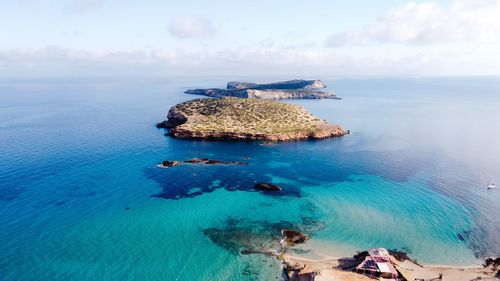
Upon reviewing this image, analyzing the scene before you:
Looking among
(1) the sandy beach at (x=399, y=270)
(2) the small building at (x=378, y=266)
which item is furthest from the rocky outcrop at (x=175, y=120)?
(2) the small building at (x=378, y=266)

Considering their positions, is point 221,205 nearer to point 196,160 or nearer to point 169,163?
point 196,160

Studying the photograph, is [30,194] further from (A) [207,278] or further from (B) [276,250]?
(B) [276,250]

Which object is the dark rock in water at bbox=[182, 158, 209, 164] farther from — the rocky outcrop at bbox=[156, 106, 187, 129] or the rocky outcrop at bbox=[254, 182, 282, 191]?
the rocky outcrop at bbox=[156, 106, 187, 129]

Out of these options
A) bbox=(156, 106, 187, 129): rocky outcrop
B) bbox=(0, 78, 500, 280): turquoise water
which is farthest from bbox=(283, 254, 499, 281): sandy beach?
bbox=(156, 106, 187, 129): rocky outcrop

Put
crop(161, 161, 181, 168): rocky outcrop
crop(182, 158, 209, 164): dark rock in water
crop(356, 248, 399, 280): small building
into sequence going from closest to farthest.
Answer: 1. crop(356, 248, 399, 280): small building
2. crop(161, 161, 181, 168): rocky outcrop
3. crop(182, 158, 209, 164): dark rock in water

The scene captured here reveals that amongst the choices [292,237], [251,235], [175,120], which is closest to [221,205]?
[251,235]

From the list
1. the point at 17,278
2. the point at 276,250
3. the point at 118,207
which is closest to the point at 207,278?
the point at 276,250
